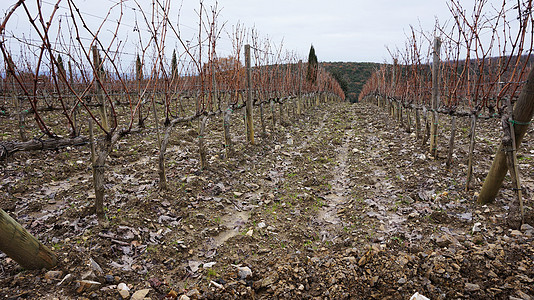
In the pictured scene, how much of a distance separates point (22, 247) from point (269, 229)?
292 centimetres

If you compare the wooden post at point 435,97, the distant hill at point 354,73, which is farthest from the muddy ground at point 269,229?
the distant hill at point 354,73

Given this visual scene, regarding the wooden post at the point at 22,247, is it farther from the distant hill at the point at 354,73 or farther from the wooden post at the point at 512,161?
the distant hill at the point at 354,73

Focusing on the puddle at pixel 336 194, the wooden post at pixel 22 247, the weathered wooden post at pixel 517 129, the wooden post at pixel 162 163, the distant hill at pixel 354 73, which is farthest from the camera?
the distant hill at pixel 354 73

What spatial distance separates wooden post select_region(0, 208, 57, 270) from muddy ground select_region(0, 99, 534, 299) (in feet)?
0.37

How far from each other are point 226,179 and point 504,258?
472 centimetres

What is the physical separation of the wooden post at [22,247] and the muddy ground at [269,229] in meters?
0.11

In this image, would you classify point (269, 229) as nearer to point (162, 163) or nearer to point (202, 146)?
point (162, 163)

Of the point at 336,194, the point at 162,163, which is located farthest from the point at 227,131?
the point at 336,194

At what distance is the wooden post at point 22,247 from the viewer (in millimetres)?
2498

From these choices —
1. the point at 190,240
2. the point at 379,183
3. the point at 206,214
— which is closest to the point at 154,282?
the point at 190,240

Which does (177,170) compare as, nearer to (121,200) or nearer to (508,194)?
(121,200)

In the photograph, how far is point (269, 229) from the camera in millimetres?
4242

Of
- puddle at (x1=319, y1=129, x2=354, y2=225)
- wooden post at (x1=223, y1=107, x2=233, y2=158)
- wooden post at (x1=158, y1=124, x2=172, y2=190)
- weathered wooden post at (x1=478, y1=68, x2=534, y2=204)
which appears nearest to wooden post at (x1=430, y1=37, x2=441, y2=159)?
puddle at (x1=319, y1=129, x2=354, y2=225)

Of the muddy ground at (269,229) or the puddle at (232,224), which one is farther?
the puddle at (232,224)
